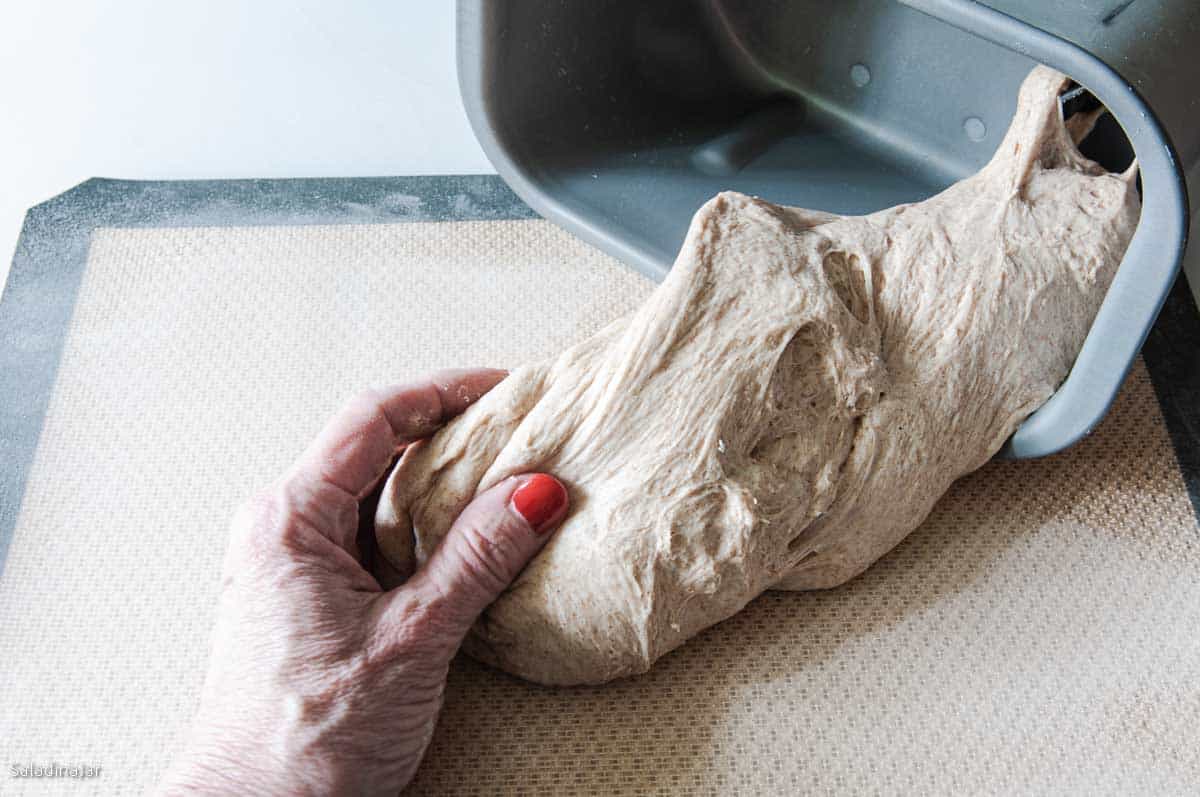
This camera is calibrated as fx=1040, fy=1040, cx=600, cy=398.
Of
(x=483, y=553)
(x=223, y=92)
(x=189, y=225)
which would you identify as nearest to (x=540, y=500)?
(x=483, y=553)

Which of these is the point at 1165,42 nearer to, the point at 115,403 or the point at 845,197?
the point at 845,197

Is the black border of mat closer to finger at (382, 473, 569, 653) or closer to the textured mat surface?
the textured mat surface

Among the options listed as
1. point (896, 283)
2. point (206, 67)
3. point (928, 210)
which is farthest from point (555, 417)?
point (206, 67)

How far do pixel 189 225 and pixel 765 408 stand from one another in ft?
3.38

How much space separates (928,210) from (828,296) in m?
0.23

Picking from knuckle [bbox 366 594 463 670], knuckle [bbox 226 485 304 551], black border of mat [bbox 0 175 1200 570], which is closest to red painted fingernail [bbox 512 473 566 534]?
knuckle [bbox 366 594 463 670]

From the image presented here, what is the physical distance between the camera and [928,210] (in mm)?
1242

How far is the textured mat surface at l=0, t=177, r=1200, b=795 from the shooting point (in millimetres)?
1151

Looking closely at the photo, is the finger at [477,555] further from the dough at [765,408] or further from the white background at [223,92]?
the white background at [223,92]

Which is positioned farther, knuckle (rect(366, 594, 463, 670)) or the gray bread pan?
the gray bread pan

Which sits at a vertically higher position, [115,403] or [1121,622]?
[115,403]

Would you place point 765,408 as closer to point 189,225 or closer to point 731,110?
point 731,110

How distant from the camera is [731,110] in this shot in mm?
1747

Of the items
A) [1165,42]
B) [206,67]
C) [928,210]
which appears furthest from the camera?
[206,67]
